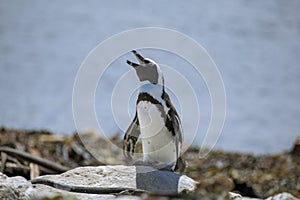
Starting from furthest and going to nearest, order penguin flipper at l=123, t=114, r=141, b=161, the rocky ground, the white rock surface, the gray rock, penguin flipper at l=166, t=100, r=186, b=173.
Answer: the rocky ground < penguin flipper at l=123, t=114, r=141, b=161 < penguin flipper at l=166, t=100, r=186, b=173 < the white rock surface < the gray rock

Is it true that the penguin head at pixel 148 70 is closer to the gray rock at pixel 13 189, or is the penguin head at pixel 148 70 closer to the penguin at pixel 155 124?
the penguin at pixel 155 124

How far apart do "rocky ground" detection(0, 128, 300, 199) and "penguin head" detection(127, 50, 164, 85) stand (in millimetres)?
1372

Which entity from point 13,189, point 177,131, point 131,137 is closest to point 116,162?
point 131,137

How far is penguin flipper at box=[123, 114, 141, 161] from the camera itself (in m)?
3.85

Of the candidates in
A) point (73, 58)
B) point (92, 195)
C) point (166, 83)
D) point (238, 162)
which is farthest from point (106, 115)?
point (92, 195)

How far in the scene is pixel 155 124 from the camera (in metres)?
3.69

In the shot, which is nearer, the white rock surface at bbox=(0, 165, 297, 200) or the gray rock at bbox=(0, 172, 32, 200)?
the gray rock at bbox=(0, 172, 32, 200)

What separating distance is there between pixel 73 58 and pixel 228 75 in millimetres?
2082

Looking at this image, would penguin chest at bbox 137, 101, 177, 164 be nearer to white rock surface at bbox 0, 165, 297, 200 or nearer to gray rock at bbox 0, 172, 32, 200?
white rock surface at bbox 0, 165, 297, 200

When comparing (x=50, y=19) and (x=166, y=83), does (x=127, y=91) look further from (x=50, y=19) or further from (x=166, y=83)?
(x=50, y=19)

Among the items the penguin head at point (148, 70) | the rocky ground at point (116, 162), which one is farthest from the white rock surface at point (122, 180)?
the rocky ground at point (116, 162)

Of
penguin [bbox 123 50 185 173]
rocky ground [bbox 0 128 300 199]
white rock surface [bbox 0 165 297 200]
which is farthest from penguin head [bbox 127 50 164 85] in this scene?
rocky ground [bbox 0 128 300 199]

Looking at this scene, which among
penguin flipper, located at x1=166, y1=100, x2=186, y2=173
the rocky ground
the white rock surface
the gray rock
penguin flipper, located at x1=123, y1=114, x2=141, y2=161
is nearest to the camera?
the gray rock

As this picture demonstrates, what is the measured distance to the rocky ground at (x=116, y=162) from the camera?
487 centimetres
